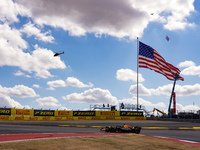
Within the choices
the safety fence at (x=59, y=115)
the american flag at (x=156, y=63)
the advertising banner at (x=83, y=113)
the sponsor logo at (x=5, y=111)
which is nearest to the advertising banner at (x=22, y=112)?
the safety fence at (x=59, y=115)

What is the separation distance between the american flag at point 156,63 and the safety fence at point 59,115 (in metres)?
13.5

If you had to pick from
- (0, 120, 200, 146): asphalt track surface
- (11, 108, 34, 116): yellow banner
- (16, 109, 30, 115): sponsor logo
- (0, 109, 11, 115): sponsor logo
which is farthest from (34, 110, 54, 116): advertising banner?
(0, 120, 200, 146): asphalt track surface

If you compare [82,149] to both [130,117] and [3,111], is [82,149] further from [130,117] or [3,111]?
[130,117]

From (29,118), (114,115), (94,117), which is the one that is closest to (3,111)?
(29,118)

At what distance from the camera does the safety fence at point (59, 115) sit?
135ft

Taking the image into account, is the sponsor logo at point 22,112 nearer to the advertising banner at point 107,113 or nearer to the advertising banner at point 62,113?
the advertising banner at point 62,113

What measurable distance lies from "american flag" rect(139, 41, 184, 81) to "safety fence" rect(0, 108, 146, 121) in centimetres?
1355

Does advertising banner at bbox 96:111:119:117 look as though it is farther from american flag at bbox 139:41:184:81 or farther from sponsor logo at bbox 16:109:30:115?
american flag at bbox 139:41:184:81

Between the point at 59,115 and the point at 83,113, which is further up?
the point at 83,113

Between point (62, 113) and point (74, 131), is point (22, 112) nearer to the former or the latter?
point (62, 113)

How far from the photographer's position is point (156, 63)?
39.1m

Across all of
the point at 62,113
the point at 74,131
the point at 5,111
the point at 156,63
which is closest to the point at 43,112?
the point at 62,113

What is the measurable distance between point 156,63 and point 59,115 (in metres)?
22.0

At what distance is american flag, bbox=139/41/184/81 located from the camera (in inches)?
1540
